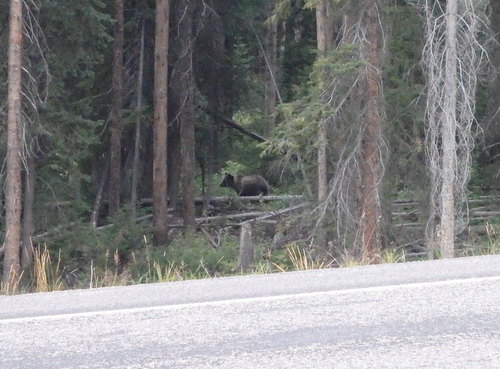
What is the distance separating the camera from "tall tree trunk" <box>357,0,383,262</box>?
16.8 m

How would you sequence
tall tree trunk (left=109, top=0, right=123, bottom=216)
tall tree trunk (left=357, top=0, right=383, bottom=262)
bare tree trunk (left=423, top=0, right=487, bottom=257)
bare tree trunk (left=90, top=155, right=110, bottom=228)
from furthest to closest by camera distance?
tall tree trunk (left=109, top=0, right=123, bottom=216), bare tree trunk (left=90, top=155, right=110, bottom=228), tall tree trunk (left=357, top=0, right=383, bottom=262), bare tree trunk (left=423, top=0, right=487, bottom=257)

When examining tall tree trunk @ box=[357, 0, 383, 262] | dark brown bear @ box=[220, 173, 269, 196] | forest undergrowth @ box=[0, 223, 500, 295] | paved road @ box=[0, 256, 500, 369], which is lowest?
forest undergrowth @ box=[0, 223, 500, 295]

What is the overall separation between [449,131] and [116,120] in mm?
12464

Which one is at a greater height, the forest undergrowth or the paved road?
the paved road

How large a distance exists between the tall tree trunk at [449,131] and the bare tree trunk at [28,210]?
866cm

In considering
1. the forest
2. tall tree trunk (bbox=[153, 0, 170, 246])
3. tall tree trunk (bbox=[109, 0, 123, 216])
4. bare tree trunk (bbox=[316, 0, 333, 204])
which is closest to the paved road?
the forest

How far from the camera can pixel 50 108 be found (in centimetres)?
1822

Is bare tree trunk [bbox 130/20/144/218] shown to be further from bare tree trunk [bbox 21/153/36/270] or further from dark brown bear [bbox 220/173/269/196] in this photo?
bare tree trunk [bbox 21/153/36/270]

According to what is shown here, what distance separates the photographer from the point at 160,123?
23.9 metres

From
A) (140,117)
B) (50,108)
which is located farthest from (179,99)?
(50,108)

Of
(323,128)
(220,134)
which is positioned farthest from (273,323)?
(220,134)

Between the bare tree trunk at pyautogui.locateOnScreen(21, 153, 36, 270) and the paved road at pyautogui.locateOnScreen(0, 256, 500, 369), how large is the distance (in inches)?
417

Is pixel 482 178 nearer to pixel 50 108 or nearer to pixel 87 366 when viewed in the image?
pixel 50 108

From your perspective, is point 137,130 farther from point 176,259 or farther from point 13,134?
point 13,134
